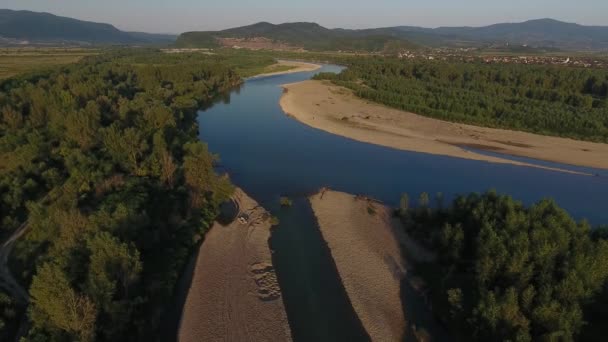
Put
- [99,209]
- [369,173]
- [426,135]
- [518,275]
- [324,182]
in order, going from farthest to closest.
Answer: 1. [426,135]
2. [369,173]
3. [324,182]
4. [99,209]
5. [518,275]

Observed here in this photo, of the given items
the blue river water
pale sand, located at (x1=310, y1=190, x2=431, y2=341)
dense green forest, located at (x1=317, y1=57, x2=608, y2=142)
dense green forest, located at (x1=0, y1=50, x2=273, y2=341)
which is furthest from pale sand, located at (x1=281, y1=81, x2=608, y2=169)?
dense green forest, located at (x1=0, y1=50, x2=273, y2=341)

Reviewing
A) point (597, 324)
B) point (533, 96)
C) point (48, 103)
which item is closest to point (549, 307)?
point (597, 324)

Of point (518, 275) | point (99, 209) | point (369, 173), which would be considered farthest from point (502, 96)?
point (99, 209)

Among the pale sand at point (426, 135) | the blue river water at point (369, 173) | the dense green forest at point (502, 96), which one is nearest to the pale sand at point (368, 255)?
the blue river water at point (369, 173)

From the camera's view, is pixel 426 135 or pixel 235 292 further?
pixel 426 135

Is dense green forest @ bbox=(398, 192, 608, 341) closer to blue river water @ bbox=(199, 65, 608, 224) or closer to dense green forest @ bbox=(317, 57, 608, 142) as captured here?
blue river water @ bbox=(199, 65, 608, 224)

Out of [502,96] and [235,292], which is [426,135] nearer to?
[502,96]
